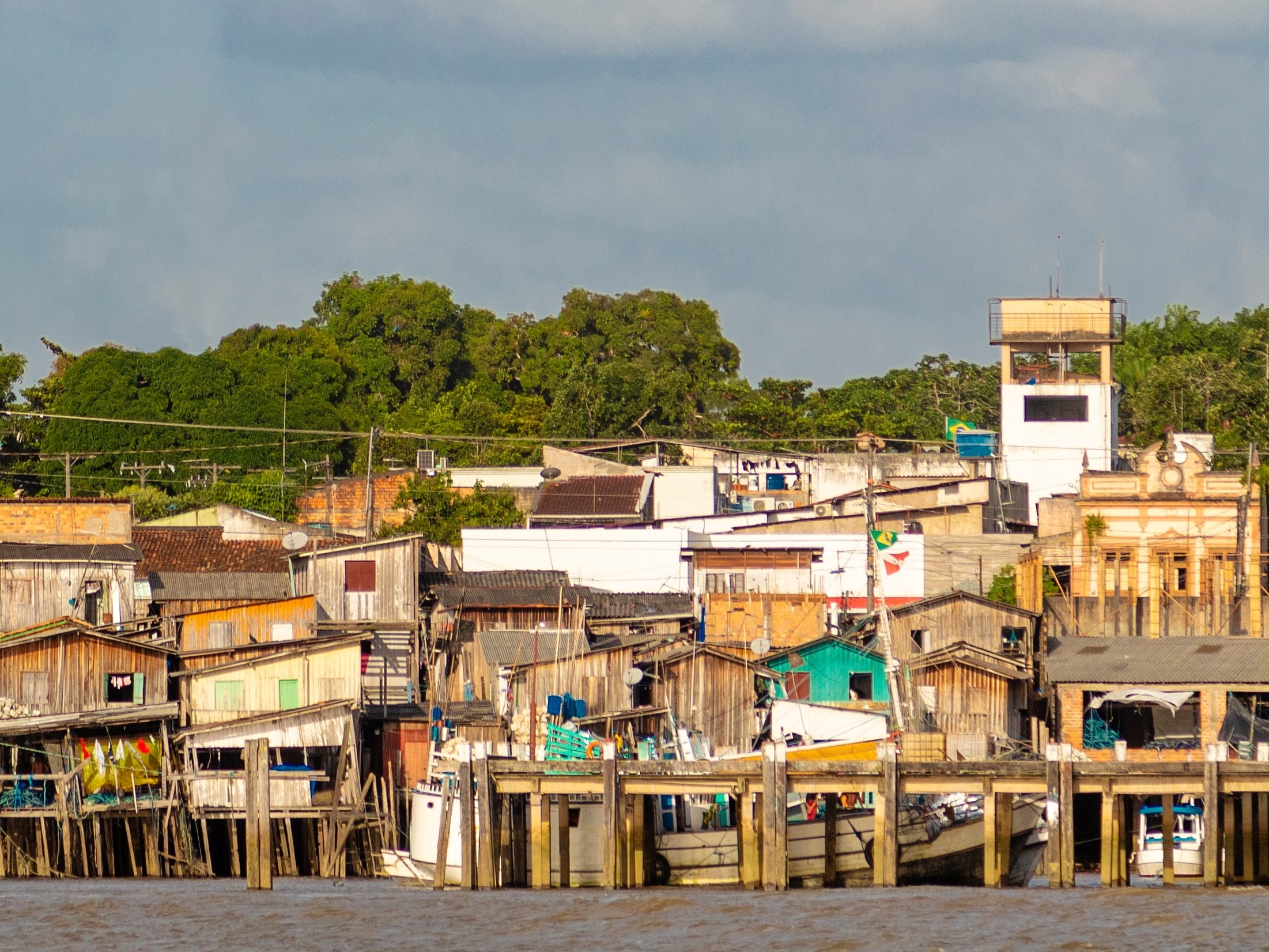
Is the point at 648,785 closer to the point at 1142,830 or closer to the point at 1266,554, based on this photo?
the point at 1142,830

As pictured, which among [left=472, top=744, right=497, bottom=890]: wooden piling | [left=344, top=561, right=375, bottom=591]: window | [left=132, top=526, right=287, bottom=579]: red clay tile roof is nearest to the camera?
[left=472, top=744, right=497, bottom=890]: wooden piling

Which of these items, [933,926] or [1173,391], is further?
[1173,391]

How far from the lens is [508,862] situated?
1555 inches

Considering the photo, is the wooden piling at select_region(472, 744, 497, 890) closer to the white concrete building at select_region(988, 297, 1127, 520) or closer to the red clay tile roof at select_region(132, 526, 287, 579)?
the red clay tile roof at select_region(132, 526, 287, 579)

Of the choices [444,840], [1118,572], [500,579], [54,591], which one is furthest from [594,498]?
[444,840]

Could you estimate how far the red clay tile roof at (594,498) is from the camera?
229 ft

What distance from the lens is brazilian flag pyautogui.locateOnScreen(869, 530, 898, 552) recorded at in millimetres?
50438

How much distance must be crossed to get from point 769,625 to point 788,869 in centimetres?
1854

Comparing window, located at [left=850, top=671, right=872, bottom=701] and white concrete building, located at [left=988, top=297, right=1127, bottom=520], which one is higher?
white concrete building, located at [left=988, top=297, right=1127, bottom=520]

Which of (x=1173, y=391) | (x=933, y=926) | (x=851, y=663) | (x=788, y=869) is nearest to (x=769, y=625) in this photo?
(x=851, y=663)

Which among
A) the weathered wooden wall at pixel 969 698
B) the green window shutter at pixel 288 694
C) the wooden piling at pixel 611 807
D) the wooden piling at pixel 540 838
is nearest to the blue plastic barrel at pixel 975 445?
the weathered wooden wall at pixel 969 698

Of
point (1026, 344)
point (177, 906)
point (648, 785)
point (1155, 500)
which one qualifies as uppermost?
point (1026, 344)

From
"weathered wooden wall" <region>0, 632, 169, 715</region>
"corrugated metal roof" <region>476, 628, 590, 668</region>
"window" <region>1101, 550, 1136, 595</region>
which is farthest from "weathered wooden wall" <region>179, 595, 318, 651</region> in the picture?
"window" <region>1101, 550, 1136, 595</region>

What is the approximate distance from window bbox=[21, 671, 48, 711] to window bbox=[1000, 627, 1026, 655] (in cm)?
2363
